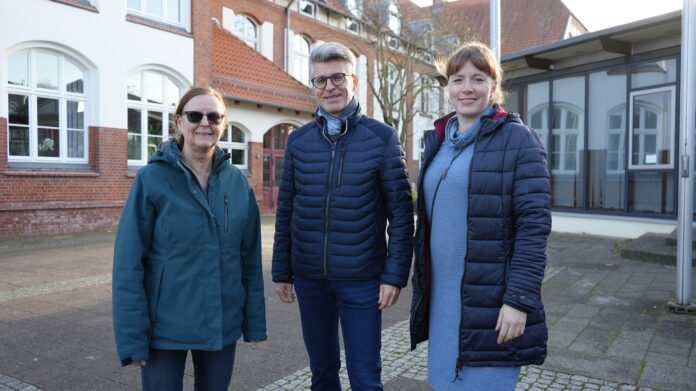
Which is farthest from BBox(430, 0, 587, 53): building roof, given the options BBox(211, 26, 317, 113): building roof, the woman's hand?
the woman's hand

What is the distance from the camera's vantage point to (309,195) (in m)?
2.87

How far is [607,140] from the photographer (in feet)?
40.6

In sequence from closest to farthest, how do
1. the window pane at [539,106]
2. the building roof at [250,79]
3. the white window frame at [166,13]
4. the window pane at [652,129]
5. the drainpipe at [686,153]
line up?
the drainpipe at [686,153], the window pane at [652,129], the window pane at [539,106], the white window frame at [166,13], the building roof at [250,79]

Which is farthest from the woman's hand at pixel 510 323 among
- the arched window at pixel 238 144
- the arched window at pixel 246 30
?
the arched window at pixel 246 30

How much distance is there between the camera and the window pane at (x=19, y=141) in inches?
497

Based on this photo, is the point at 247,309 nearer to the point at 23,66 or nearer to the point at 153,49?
the point at 23,66

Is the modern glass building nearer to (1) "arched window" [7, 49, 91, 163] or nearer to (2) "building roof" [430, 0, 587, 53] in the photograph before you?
(1) "arched window" [7, 49, 91, 163]

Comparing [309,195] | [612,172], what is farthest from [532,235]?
[612,172]

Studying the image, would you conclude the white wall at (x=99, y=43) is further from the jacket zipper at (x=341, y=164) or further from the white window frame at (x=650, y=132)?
the jacket zipper at (x=341, y=164)

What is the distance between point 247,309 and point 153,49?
13.9m

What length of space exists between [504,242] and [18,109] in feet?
44.1

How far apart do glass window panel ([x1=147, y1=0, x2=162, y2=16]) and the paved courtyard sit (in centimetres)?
899

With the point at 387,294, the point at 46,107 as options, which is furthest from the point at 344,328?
the point at 46,107

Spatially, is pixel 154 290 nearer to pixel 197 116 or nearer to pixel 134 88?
pixel 197 116
